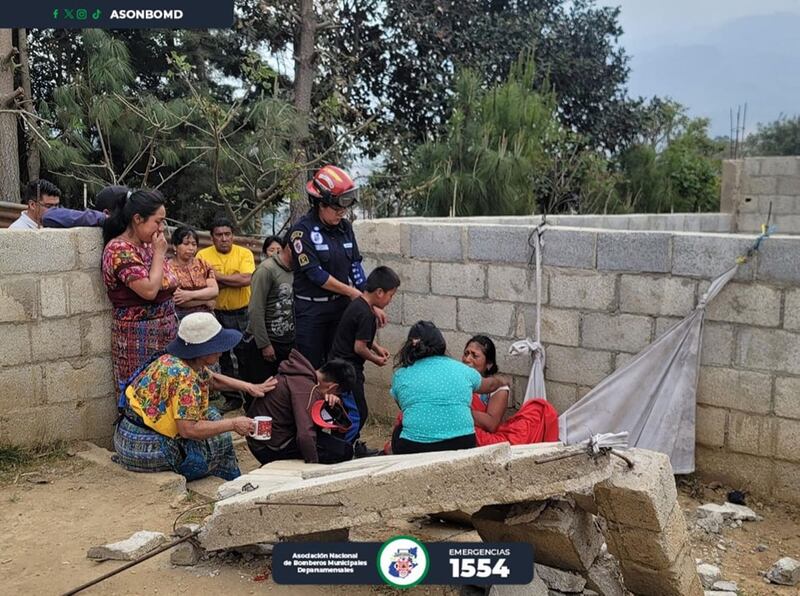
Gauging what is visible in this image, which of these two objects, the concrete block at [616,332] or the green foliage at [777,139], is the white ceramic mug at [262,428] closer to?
the concrete block at [616,332]

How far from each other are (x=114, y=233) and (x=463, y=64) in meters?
13.9

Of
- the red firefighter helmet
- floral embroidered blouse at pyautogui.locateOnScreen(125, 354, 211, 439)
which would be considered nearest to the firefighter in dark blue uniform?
the red firefighter helmet

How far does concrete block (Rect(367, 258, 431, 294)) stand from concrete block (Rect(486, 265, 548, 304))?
1.77 feet

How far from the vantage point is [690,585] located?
341 cm

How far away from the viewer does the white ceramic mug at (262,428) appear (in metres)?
4.20

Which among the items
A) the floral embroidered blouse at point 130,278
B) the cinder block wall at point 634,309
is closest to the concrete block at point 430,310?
the cinder block wall at point 634,309

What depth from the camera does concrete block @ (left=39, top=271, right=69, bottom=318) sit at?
16.1ft

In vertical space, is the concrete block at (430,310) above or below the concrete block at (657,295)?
below

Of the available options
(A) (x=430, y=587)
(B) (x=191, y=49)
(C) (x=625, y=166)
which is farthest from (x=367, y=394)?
(C) (x=625, y=166)

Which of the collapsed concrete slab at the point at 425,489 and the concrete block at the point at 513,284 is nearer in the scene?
the collapsed concrete slab at the point at 425,489

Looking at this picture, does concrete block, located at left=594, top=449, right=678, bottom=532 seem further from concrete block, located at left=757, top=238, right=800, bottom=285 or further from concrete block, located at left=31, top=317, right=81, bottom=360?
concrete block, located at left=31, top=317, right=81, bottom=360

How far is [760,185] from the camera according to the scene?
12.2 meters

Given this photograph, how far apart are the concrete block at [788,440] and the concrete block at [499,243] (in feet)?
6.31

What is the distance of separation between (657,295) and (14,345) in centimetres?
395
